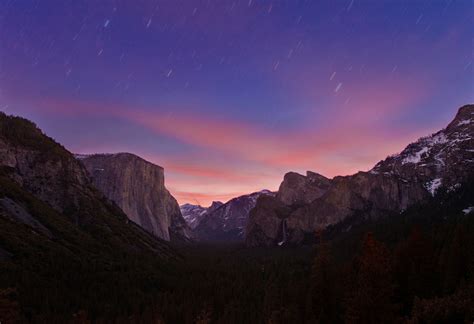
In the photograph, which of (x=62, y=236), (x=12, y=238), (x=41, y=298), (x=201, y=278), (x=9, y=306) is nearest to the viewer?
(x=9, y=306)

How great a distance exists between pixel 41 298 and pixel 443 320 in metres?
113

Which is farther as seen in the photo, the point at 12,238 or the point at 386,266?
the point at 12,238

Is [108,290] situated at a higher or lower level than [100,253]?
lower

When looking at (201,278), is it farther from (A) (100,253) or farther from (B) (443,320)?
(B) (443,320)

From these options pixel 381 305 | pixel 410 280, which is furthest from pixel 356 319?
pixel 410 280

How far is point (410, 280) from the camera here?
2328 inches

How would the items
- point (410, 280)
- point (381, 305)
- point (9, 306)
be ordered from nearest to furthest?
point (9, 306) → point (381, 305) → point (410, 280)

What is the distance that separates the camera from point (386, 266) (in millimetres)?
37500

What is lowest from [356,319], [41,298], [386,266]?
[41,298]

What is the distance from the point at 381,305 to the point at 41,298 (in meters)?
109

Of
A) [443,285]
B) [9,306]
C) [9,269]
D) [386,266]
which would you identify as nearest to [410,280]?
[443,285]

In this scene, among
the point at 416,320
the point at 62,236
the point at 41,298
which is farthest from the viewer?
the point at 62,236

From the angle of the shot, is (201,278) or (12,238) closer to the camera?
(12,238)

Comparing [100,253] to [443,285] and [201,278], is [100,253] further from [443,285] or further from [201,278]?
[443,285]
